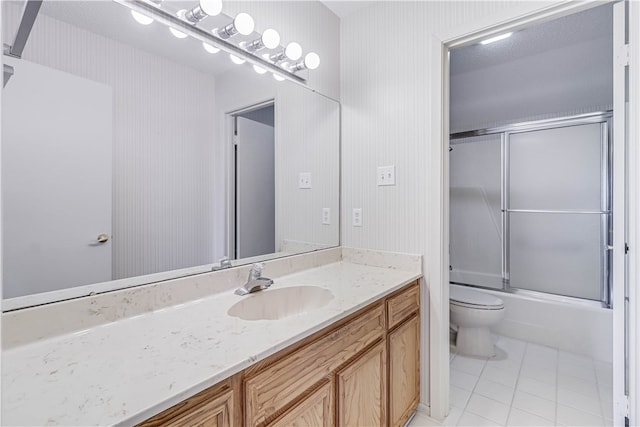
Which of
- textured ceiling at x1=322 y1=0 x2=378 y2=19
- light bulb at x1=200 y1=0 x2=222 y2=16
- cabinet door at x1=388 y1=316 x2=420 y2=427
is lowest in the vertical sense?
cabinet door at x1=388 y1=316 x2=420 y2=427

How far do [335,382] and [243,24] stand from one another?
1.48 metres

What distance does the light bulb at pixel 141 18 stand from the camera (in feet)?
3.80

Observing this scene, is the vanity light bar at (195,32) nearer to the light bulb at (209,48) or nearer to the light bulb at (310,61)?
the light bulb at (209,48)

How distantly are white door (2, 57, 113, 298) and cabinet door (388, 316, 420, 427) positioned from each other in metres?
1.23

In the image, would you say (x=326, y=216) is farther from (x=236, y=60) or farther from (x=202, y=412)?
(x=202, y=412)

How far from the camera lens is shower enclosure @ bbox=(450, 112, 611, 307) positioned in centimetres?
266

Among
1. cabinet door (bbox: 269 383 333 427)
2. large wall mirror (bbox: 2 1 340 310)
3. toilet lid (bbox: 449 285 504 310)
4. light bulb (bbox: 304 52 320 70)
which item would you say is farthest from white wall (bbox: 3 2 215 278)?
toilet lid (bbox: 449 285 504 310)

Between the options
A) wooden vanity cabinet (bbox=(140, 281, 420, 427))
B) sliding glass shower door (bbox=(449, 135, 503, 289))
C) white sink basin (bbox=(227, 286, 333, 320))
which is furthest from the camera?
sliding glass shower door (bbox=(449, 135, 503, 289))

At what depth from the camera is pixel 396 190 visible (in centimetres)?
183

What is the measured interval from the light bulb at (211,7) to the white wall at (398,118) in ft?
3.20

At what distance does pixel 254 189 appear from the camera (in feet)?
5.57

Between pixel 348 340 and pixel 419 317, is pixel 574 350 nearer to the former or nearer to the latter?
pixel 419 317

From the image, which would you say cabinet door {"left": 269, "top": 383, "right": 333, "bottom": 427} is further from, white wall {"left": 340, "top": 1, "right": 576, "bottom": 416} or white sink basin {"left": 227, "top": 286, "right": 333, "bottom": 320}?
white wall {"left": 340, "top": 1, "right": 576, "bottom": 416}
